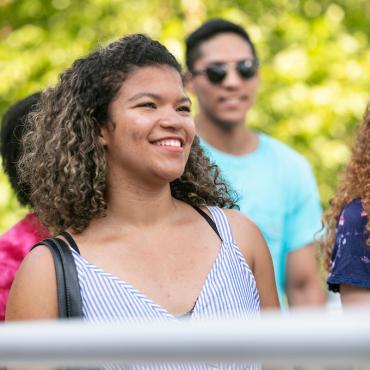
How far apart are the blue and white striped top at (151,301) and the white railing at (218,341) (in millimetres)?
1461

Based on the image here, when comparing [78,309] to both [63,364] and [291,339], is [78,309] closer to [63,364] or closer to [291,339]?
[63,364]

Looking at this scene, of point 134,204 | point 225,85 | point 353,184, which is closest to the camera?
point 134,204

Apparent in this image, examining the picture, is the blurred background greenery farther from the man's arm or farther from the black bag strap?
the black bag strap

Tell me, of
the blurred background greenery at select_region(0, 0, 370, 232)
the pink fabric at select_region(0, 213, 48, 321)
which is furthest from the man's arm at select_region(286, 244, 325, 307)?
the blurred background greenery at select_region(0, 0, 370, 232)

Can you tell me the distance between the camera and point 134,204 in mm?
3379

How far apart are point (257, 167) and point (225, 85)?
2.09 ft

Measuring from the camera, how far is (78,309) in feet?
10.1

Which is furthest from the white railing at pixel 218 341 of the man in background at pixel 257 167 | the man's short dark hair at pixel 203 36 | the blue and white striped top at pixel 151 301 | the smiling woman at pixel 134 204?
the man's short dark hair at pixel 203 36

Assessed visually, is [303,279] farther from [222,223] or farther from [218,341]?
[218,341]

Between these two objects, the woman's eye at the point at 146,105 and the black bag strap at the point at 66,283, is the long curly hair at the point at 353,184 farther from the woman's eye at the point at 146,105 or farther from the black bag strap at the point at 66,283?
the black bag strap at the point at 66,283

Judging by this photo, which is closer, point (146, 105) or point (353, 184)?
point (146, 105)

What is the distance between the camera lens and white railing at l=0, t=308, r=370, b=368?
4.67 ft

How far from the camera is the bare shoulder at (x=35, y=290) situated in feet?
10.1

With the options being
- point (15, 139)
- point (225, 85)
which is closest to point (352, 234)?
point (15, 139)
